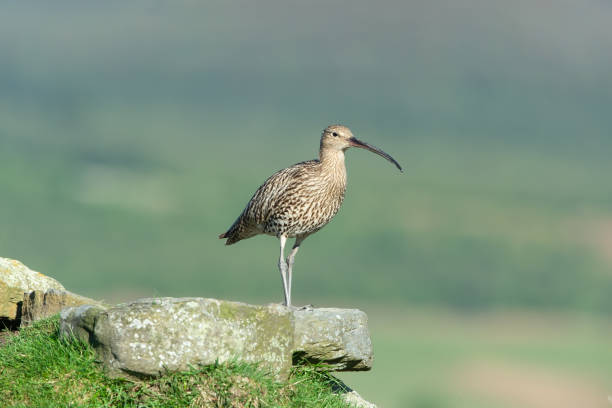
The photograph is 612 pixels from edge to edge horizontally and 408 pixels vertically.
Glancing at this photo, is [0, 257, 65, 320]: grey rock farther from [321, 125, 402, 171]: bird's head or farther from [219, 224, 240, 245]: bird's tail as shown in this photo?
[321, 125, 402, 171]: bird's head

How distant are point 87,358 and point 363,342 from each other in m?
3.89

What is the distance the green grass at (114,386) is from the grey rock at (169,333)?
157 mm

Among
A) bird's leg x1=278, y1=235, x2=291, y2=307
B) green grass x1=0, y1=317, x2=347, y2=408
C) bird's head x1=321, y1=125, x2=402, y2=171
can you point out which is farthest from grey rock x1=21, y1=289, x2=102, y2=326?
bird's head x1=321, y1=125, x2=402, y2=171

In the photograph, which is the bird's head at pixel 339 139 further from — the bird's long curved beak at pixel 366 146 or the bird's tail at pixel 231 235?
the bird's tail at pixel 231 235

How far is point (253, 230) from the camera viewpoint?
13.8 meters

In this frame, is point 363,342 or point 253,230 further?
point 253,230

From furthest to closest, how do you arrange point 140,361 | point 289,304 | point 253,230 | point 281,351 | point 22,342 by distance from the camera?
point 253,230
point 289,304
point 22,342
point 281,351
point 140,361

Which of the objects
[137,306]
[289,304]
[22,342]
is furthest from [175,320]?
[289,304]

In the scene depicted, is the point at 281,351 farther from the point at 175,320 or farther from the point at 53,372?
the point at 53,372

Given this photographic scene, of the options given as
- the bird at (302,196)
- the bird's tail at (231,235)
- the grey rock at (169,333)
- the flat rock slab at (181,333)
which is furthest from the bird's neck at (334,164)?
the grey rock at (169,333)

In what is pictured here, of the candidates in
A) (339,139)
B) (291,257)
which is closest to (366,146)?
(339,139)

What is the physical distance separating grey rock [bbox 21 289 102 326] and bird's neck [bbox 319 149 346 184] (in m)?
4.37

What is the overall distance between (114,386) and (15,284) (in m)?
5.09

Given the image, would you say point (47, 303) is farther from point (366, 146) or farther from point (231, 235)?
point (366, 146)
